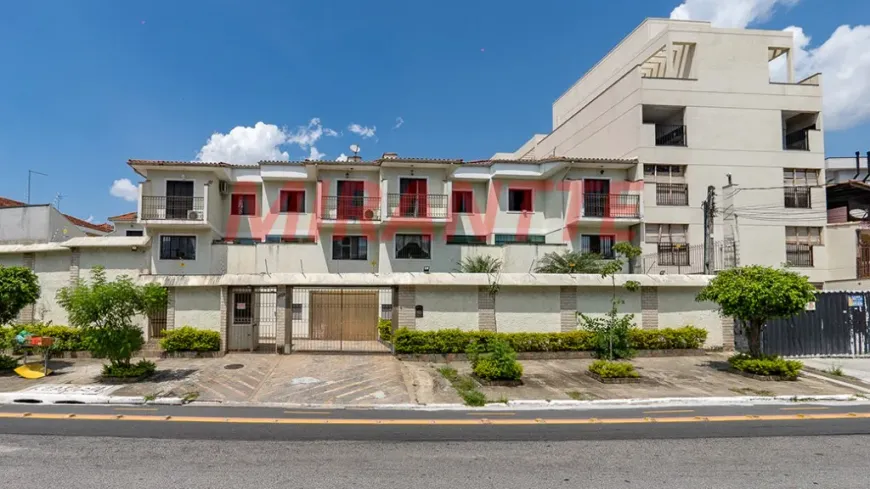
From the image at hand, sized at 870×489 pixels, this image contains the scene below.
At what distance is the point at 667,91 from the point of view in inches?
984

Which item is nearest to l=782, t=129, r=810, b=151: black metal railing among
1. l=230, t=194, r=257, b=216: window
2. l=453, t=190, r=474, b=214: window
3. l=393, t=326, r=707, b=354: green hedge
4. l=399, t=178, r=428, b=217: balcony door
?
l=393, t=326, r=707, b=354: green hedge

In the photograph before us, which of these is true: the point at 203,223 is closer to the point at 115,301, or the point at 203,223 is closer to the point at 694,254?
the point at 115,301

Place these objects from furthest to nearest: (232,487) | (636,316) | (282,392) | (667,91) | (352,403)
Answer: (667,91)
(636,316)
(282,392)
(352,403)
(232,487)

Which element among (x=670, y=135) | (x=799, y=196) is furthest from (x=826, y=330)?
(x=670, y=135)

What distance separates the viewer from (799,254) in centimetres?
2581

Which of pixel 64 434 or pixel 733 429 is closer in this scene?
pixel 64 434

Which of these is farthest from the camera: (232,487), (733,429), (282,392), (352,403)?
(282,392)

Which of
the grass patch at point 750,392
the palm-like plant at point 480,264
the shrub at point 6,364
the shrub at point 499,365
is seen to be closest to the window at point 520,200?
the palm-like plant at point 480,264

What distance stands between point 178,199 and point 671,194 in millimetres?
27328

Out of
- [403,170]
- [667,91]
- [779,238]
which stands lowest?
[779,238]

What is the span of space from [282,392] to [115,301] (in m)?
4.74

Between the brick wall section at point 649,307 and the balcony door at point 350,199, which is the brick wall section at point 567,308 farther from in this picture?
the balcony door at point 350,199

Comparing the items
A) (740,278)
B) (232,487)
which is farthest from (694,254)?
(232,487)

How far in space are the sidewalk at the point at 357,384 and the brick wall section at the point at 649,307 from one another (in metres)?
2.05
